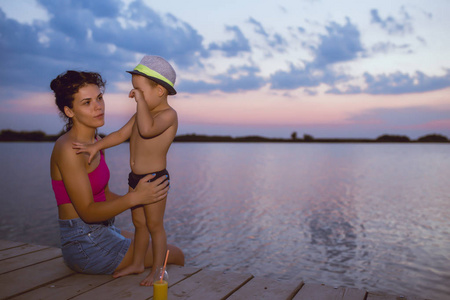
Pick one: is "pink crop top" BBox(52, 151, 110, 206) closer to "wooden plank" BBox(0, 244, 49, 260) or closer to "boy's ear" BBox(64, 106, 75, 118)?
"boy's ear" BBox(64, 106, 75, 118)

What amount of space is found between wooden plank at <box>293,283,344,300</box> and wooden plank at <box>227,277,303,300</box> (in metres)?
0.06

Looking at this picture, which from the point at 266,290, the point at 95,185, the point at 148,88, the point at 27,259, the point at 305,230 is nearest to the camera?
the point at 266,290

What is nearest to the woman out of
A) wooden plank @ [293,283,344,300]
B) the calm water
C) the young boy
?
the young boy

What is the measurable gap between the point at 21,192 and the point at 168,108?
752 inches

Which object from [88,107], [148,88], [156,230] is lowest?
[156,230]

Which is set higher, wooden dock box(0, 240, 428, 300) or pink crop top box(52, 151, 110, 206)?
pink crop top box(52, 151, 110, 206)

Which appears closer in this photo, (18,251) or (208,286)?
(208,286)

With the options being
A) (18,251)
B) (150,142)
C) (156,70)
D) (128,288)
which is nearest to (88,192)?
(150,142)

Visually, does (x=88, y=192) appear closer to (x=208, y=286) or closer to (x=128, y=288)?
(x=128, y=288)

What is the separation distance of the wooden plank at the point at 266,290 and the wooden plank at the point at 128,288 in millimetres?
598

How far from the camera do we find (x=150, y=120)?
314cm

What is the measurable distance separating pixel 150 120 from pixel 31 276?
1.95 metres

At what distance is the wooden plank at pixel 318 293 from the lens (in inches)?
120

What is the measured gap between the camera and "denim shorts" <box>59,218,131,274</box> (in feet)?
11.4
